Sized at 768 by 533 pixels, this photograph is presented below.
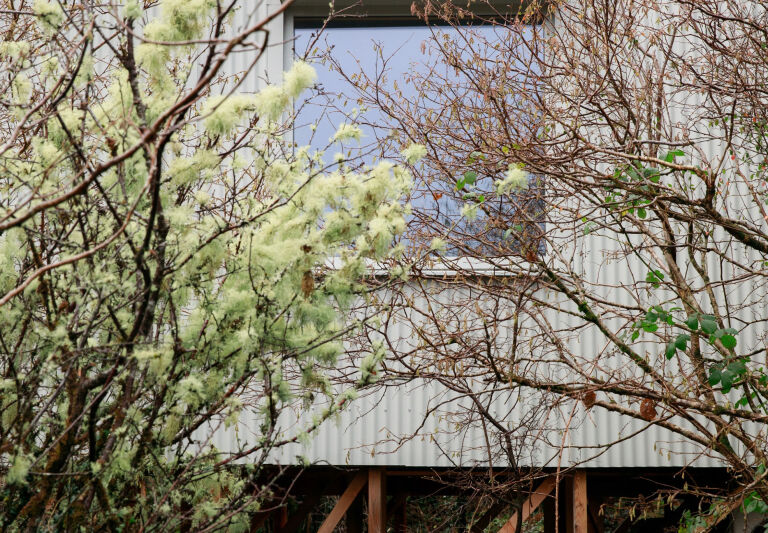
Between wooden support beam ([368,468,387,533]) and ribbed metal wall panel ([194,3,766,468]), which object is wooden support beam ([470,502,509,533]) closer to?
wooden support beam ([368,468,387,533])

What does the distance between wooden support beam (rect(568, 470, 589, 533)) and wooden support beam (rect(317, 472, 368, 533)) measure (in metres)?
1.69

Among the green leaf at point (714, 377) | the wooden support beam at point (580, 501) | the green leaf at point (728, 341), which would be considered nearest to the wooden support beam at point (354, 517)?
the wooden support beam at point (580, 501)

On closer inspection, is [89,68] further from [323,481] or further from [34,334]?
[323,481]

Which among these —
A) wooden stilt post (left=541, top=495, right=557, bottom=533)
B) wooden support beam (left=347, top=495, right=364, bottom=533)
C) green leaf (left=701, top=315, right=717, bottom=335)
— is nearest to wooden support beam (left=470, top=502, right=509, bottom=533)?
wooden stilt post (left=541, top=495, right=557, bottom=533)

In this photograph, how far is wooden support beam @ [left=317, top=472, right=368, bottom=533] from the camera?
22.0 feet

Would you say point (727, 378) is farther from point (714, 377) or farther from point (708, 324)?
point (708, 324)

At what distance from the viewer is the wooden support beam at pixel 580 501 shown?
6.43 metres

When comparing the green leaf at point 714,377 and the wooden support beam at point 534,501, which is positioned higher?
the green leaf at point 714,377

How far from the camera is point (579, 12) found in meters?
5.30

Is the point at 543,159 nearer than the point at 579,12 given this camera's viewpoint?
Yes

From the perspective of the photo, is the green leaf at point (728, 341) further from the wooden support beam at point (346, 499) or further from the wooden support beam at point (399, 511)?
the wooden support beam at point (399, 511)

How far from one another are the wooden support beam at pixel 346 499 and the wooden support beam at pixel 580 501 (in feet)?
5.56

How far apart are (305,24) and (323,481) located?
438cm

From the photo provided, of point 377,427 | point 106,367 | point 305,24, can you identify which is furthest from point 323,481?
point 106,367
